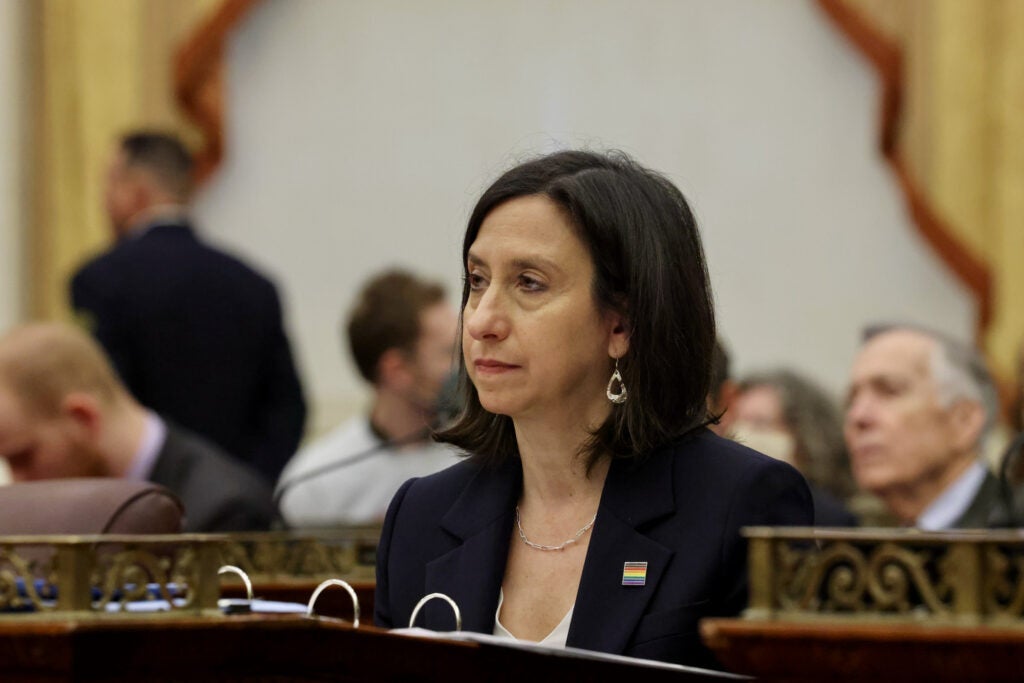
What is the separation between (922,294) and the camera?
6.86 meters

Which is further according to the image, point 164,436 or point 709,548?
point 164,436

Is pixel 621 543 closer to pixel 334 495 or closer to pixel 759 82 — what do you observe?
pixel 334 495

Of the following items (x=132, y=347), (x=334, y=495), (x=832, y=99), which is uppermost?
(x=832, y=99)

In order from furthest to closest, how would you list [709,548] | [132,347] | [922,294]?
[922,294]
[132,347]
[709,548]

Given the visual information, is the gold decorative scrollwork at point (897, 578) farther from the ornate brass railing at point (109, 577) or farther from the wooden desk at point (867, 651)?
the ornate brass railing at point (109, 577)

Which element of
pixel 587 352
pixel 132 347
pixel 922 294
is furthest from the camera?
pixel 922 294

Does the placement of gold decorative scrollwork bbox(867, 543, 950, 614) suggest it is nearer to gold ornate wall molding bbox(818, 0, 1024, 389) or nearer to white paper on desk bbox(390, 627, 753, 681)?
white paper on desk bbox(390, 627, 753, 681)

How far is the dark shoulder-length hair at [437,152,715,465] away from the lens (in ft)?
8.33

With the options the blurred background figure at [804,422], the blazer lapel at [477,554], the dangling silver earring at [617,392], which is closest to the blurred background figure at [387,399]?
the blurred background figure at [804,422]

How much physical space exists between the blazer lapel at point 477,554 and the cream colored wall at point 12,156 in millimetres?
4698

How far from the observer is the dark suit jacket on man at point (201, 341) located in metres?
5.62

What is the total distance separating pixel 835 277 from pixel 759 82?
817 mm

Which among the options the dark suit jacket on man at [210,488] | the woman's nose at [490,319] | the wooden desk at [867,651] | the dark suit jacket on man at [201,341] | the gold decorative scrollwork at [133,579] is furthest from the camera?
the dark suit jacket on man at [201,341]

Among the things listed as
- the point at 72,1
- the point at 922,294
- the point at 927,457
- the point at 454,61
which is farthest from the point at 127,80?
the point at 927,457
